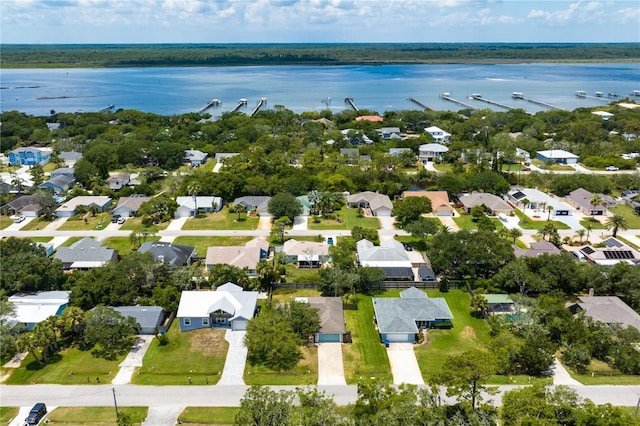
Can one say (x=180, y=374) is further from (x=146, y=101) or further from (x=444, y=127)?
(x=146, y=101)

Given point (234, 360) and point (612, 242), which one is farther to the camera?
point (612, 242)

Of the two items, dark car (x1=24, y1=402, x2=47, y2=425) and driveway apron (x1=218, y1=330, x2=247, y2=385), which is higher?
dark car (x1=24, y1=402, x2=47, y2=425)

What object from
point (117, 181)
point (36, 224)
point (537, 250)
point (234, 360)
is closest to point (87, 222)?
point (36, 224)

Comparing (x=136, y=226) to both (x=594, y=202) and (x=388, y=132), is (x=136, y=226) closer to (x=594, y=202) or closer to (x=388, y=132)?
(x=594, y=202)

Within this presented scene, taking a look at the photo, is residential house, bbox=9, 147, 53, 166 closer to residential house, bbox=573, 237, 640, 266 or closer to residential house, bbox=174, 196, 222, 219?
residential house, bbox=174, 196, 222, 219

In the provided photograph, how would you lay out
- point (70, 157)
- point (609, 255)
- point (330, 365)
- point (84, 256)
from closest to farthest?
1. point (330, 365)
2. point (609, 255)
3. point (84, 256)
4. point (70, 157)

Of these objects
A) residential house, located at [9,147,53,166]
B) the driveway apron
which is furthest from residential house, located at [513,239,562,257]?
residential house, located at [9,147,53,166]

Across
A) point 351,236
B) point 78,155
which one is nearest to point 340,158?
point 351,236
